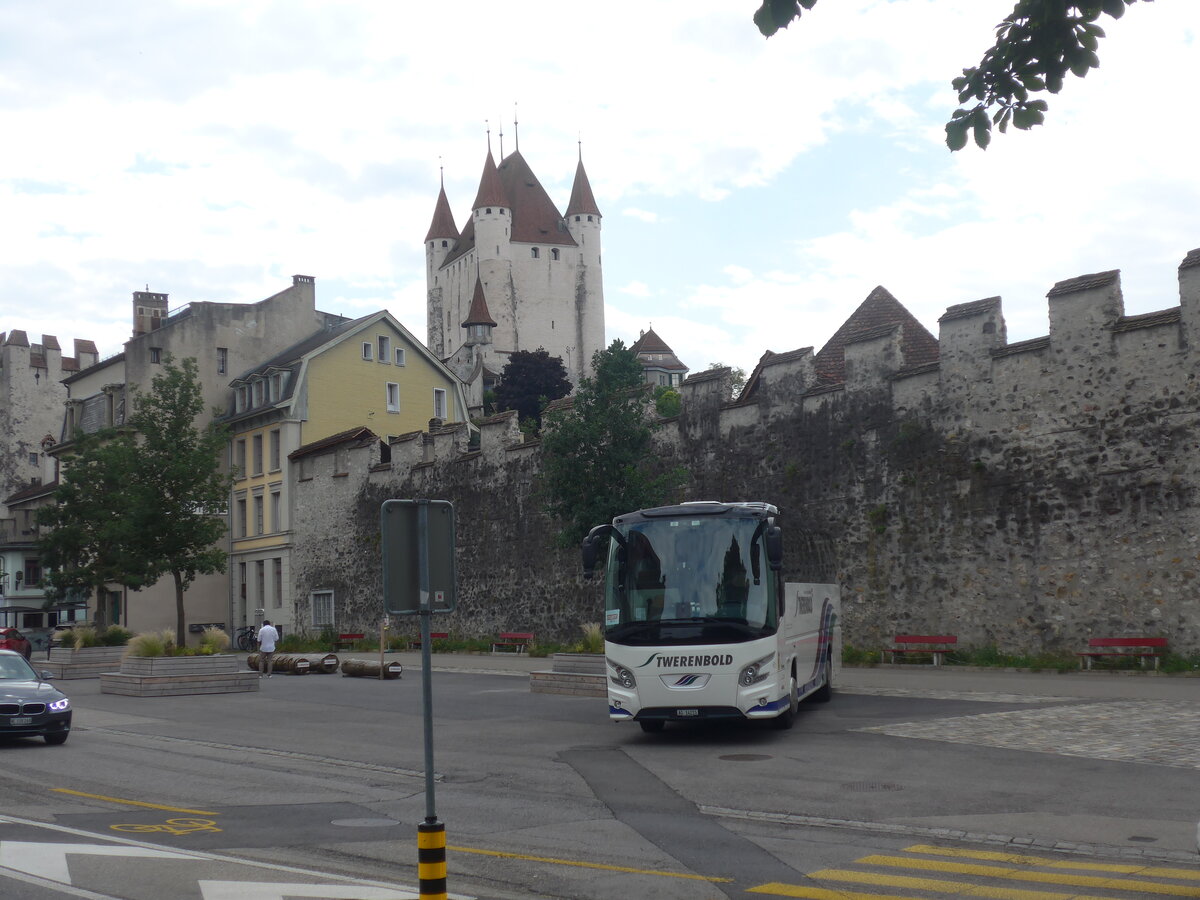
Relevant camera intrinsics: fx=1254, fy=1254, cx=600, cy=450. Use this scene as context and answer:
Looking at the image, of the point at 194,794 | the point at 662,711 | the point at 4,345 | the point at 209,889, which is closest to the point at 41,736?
the point at 194,794

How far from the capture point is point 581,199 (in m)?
137

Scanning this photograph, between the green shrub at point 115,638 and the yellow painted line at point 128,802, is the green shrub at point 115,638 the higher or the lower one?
the higher one

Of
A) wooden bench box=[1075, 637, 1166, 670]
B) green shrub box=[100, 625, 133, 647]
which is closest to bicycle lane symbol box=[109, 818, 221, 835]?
wooden bench box=[1075, 637, 1166, 670]

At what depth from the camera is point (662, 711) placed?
15648 millimetres

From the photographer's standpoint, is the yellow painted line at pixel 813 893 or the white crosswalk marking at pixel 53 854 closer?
the yellow painted line at pixel 813 893

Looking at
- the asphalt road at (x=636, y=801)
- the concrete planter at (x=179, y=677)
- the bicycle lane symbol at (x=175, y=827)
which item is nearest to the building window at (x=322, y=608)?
the concrete planter at (x=179, y=677)

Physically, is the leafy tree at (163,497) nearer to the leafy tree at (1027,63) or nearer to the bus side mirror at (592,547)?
the bus side mirror at (592,547)

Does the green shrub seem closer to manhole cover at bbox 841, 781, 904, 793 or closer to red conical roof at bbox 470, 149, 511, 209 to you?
manhole cover at bbox 841, 781, 904, 793

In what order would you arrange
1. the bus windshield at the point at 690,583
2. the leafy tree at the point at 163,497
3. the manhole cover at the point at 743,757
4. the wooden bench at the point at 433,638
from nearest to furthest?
the manhole cover at the point at 743,757 < the bus windshield at the point at 690,583 < the leafy tree at the point at 163,497 < the wooden bench at the point at 433,638

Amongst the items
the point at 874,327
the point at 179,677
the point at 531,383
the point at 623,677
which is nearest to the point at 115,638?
the point at 179,677

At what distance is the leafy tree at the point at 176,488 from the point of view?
37125mm

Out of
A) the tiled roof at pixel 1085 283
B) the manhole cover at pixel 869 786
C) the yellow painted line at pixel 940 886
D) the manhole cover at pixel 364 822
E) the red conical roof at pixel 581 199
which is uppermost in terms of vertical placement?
the red conical roof at pixel 581 199

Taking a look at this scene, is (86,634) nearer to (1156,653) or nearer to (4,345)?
(1156,653)

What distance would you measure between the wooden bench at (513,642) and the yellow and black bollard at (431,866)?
2911 cm
